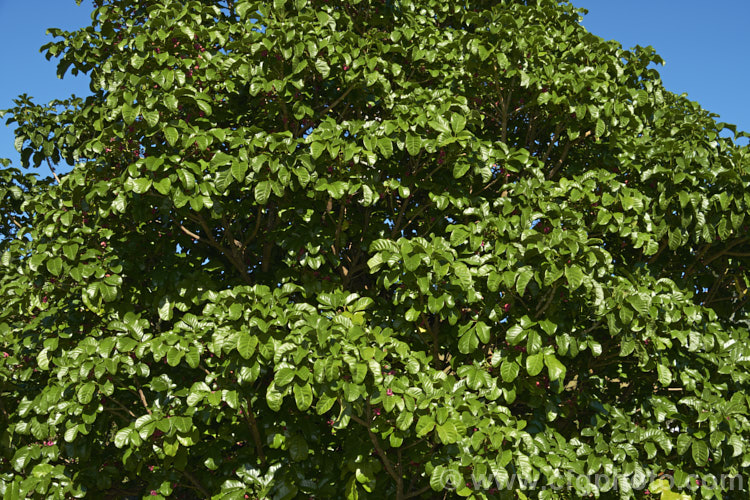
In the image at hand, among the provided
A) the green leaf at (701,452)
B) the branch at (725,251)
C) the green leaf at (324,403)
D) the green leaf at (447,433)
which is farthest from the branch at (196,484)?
the branch at (725,251)

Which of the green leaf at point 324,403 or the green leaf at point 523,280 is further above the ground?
the green leaf at point 523,280

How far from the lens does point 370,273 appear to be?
4.61m

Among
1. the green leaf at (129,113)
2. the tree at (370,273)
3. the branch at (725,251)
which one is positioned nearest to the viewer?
the tree at (370,273)

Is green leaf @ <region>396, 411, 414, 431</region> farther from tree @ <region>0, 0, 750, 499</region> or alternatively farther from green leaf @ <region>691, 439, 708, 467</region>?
green leaf @ <region>691, 439, 708, 467</region>

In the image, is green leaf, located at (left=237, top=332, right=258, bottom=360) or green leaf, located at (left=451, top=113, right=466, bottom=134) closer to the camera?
green leaf, located at (left=237, top=332, right=258, bottom=360)

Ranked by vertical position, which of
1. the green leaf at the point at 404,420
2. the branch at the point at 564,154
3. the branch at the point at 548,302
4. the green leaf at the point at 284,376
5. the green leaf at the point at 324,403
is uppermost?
the branch at the point at 564,154

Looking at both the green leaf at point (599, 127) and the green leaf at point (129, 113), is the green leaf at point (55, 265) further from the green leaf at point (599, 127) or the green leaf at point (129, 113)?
the green leaf at point (599, 127)

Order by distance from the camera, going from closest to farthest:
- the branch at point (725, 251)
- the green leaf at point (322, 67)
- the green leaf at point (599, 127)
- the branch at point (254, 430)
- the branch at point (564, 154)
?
the branch at point (254, 430)
the green leaf at point (322, 67)
the green leaf at point (599, 127)
the branch at point (725, 251)
the branch at point (564, 154)

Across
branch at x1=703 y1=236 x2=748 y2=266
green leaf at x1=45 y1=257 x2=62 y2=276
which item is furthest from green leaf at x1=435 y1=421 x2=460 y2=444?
branch at x1=703 y1=236 x2=748 y2=266

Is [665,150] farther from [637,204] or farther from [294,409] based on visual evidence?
[294,409]

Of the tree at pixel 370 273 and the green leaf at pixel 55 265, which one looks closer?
the tree at pixel 370 273

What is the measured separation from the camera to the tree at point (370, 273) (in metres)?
4.35

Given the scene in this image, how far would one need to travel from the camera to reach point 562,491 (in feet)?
15.8

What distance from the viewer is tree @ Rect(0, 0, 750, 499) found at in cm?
435
